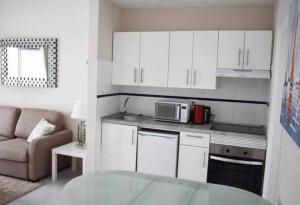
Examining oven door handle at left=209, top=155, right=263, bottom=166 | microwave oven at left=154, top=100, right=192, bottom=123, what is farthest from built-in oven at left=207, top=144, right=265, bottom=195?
microwave oven at left=154, top=100, right=192, bottom=123

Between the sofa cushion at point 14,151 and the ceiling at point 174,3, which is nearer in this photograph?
the ceiling at point 174,3

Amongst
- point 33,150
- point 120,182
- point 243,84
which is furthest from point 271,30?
point 33,150

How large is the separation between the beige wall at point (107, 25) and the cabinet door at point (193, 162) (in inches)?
61.5

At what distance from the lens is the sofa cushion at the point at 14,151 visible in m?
3.59

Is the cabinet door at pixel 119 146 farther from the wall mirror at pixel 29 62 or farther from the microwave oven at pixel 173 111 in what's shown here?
the wall mirror at pixel 29 62

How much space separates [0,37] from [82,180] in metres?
3.95

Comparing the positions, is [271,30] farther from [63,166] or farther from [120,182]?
[63,166]

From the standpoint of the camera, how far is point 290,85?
1.80 metres

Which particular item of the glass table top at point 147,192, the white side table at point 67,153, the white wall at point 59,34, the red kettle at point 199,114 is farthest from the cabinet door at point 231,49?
the white side table at point 67,153

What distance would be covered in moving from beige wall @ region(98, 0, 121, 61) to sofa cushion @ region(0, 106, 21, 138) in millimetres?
1937

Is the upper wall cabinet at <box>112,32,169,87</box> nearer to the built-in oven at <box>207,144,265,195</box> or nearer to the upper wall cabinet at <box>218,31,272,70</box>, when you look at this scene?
the upper wall cabinet at <box>218,31,272,70</box>

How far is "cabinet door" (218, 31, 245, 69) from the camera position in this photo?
3.26 m

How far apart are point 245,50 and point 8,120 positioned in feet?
12.1

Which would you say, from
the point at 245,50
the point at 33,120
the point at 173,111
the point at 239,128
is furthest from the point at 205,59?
the point at 33,120
